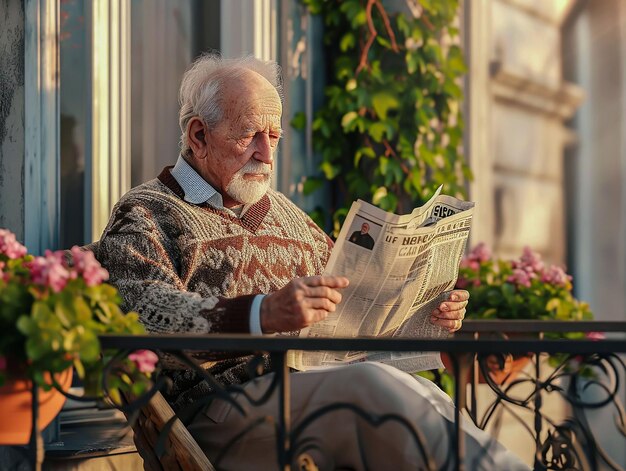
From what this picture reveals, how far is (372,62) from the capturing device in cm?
490

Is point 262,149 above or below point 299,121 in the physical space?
below

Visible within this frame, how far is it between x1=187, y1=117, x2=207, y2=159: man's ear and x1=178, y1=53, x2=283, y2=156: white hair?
0.07 feet

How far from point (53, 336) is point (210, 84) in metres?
1.28

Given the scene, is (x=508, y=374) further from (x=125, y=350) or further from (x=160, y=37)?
(x=125, y=350)

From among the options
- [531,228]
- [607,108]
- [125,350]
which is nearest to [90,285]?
[125,350]

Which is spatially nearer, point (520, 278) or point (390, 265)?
point (390, 265)

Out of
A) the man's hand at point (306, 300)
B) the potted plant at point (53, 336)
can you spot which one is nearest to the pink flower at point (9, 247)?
the potted plant at point (53, 336)

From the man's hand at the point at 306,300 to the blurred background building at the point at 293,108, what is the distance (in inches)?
42.8

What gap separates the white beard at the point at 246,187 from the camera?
9.91ft

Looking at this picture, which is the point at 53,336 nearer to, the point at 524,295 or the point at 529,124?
the point at 524,295

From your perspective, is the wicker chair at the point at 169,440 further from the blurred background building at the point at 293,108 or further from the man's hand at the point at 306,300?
the blurred background building at the point at 293,108

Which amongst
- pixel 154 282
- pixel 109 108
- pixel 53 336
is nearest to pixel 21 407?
pixel 53 336

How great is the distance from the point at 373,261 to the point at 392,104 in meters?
2.49

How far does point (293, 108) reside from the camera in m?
4.76
